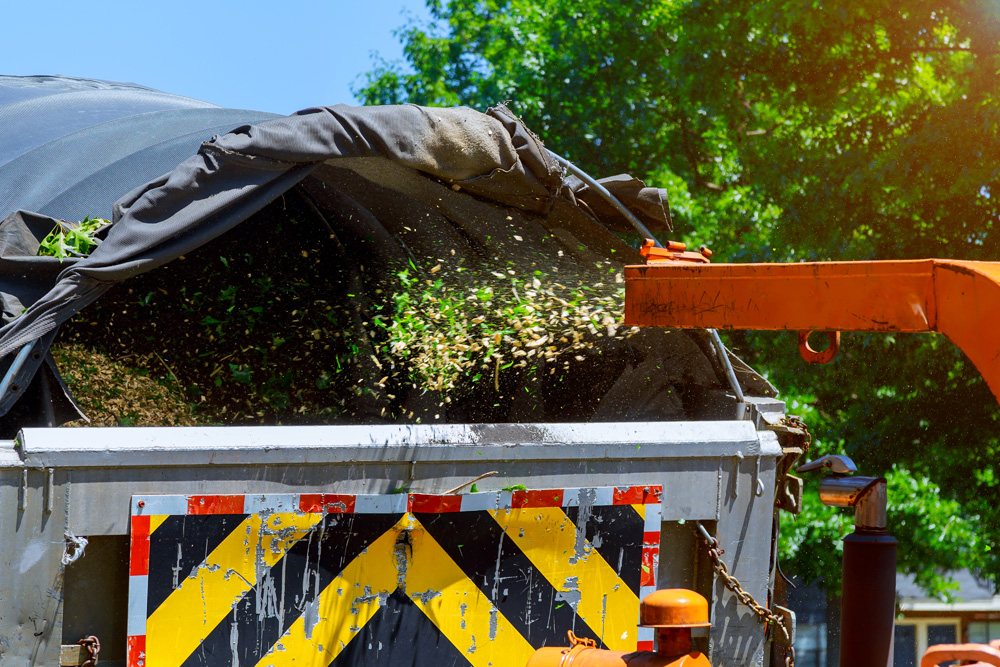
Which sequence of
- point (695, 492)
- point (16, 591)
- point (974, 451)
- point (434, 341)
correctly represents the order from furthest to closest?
point (974, 451) → point (434, 341) → point (695, 492) → point (16, 591)

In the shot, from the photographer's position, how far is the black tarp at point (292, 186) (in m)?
2.50

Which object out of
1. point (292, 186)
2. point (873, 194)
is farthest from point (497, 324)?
point (873, 194)

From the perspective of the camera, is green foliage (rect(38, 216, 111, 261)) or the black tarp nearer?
the black tarp

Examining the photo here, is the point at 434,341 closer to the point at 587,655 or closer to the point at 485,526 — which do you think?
the point at 485,526

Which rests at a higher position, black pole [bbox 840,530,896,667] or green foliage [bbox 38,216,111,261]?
green foliage [bbox 38,216,111,261]

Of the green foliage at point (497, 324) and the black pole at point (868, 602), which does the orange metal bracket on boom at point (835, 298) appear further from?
the green foliage at point (497, 324)

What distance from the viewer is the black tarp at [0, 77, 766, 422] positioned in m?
2.50

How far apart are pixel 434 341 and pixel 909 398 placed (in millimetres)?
5738

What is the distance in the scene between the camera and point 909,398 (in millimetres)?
7996

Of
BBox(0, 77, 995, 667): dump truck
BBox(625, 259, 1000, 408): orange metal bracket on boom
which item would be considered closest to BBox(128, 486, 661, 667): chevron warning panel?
BBox(0, 77, 995, 667): dump truck

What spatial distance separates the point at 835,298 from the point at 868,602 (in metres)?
0.62

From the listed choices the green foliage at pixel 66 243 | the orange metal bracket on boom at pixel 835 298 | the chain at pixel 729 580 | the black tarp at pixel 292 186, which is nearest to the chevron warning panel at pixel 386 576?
the chain at pixel 729 580

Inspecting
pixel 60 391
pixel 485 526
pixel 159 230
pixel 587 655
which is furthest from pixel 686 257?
pixel 60 391

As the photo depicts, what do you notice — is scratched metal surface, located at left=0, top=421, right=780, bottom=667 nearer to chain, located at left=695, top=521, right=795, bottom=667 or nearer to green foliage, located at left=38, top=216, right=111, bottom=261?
chain, located at left=695, top=521, right=795, bottom=667
